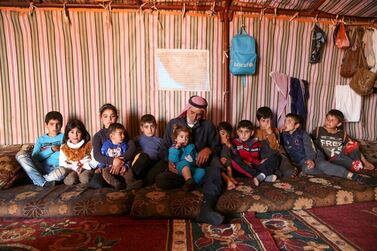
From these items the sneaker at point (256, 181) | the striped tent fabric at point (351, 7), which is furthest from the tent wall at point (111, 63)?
the sneaker at point (256, 181)

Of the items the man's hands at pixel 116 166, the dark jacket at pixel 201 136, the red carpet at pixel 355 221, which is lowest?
the red carpet at pixel 355 221

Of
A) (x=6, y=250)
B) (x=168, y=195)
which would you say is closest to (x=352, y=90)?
(x=168, y=195)

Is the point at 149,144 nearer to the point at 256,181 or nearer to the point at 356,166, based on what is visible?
the point at 256,181

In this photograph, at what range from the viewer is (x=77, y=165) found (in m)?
3.05

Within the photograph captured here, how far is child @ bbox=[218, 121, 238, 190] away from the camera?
2791mm

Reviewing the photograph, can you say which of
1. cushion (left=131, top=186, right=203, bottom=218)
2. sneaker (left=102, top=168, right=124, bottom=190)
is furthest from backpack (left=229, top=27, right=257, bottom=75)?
sneaker (left=102, top=168, right=124, bottom=190)

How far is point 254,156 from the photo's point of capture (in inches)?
128

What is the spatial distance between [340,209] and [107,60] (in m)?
3.35

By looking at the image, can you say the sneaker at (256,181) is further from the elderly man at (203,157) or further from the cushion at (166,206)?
the cushion at (166,206)

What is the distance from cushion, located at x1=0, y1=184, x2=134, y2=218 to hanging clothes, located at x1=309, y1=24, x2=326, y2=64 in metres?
3.28

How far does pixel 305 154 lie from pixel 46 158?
3.26 meters

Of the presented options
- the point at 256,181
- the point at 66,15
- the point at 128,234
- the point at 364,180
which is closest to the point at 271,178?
the point at 256,181

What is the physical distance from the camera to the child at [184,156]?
2820 millimetres

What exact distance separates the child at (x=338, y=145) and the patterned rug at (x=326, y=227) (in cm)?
70
